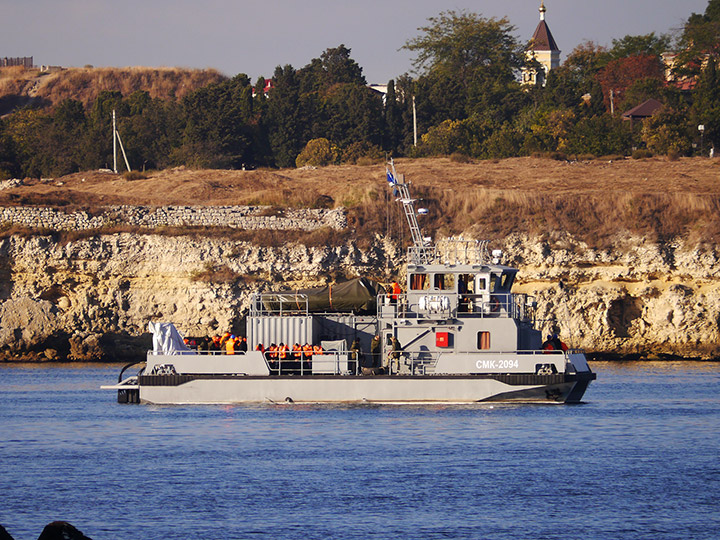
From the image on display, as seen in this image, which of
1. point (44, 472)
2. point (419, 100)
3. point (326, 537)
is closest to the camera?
point (326, 537)

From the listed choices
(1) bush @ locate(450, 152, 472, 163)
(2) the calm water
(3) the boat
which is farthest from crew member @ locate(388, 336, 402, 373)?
(1) bush @ locate(450, 152, 472, 163)

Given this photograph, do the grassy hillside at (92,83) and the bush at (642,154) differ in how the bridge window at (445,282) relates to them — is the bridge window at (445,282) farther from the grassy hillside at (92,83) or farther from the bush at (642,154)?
the grassy hillside at (92,83)

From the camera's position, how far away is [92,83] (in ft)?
439

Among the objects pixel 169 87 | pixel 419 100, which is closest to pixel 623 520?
pixel 419 100

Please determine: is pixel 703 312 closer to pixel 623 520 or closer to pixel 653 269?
pixel 653 269

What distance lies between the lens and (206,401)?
106ft

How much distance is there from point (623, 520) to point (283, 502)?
6.05 meters

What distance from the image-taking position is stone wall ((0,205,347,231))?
57781mm

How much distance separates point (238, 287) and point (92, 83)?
3365 inches

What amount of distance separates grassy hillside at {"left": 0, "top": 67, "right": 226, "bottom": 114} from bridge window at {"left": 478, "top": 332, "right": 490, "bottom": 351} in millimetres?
100808

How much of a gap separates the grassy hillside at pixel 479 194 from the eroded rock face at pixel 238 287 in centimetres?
132

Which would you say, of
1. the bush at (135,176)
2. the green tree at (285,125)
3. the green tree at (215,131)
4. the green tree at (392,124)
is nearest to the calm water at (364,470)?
the bush at (135,176)

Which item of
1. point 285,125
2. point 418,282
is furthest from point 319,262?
point 285,125

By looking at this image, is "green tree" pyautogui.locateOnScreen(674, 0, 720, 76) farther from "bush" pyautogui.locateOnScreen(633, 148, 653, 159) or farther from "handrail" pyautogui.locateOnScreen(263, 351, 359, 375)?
"handrail" pyautogui.locateOnScreen(263, 351, 359, 375)
